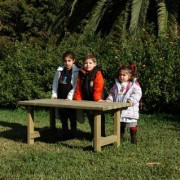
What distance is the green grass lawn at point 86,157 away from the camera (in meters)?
5.16

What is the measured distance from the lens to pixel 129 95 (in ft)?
23.2

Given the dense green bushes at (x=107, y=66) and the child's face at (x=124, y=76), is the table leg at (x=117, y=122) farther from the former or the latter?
the dense green bushes at (x=107, y=66)

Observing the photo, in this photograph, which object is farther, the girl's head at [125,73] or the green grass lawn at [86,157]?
the girl's head at [125,73]

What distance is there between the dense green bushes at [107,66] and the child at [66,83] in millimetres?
3021

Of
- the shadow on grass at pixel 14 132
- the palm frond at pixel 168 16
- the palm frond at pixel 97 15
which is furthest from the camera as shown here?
the palm frond at pixel 97 15

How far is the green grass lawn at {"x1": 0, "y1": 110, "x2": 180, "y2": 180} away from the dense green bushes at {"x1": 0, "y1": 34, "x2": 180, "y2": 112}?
6.51 ft

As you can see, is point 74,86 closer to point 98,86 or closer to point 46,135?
point 98,86

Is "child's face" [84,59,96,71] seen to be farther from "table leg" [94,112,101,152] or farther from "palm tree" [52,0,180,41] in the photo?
"palm tree" [52,0,180,41]

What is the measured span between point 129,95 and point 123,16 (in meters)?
7.15

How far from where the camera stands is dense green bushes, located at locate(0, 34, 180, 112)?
10.3 m

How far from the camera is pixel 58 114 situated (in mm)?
7734

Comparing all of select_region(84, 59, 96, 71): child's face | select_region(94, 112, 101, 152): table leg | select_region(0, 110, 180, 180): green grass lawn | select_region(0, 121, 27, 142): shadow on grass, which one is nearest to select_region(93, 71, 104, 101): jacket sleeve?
select_region(84, 59, 96, 71): child's face

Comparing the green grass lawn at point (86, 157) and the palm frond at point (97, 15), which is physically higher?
the palm frond at point (97, 15)

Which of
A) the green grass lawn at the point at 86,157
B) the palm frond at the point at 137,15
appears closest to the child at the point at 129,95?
the green grass lawn at the point at 86,157
